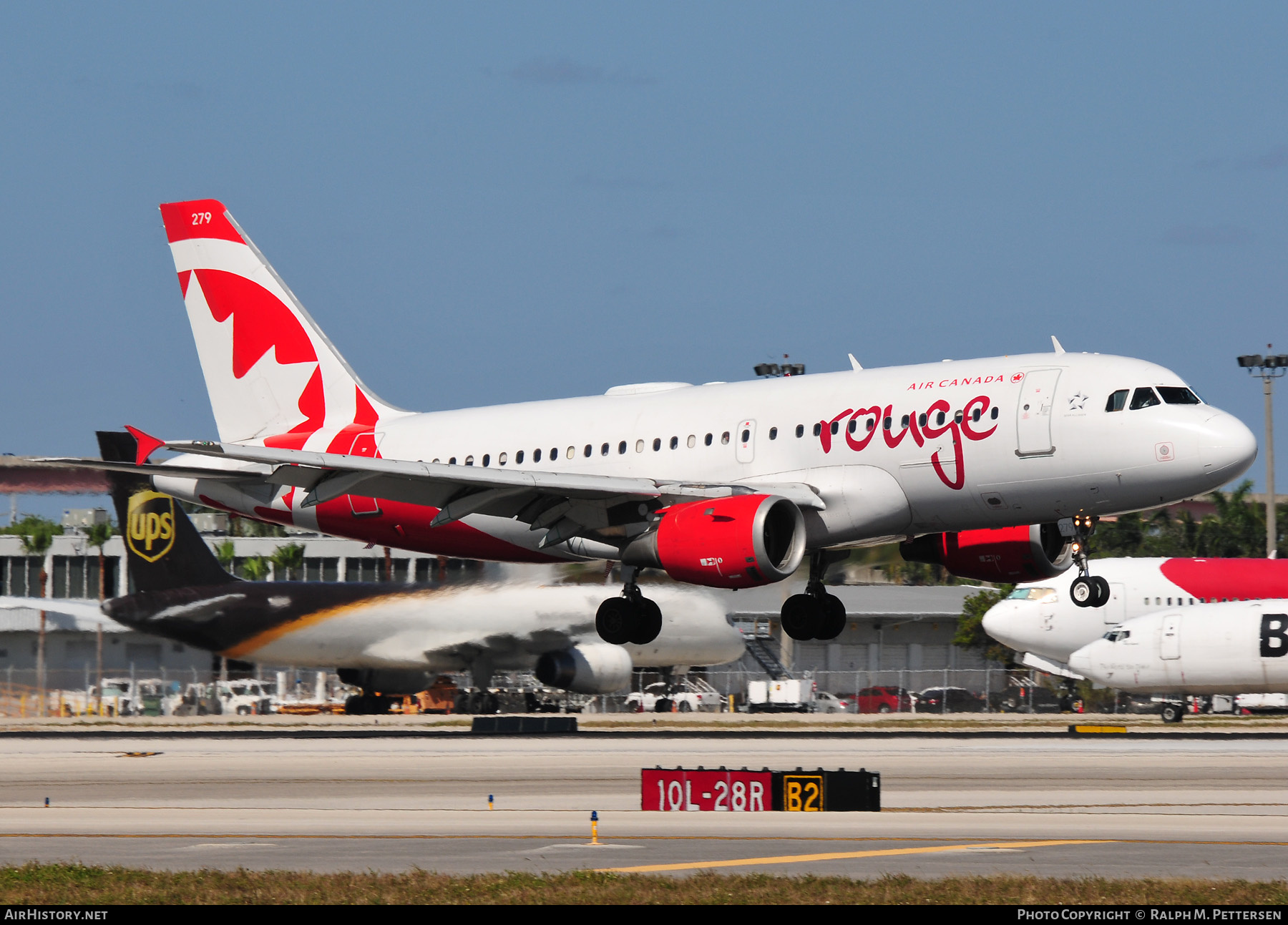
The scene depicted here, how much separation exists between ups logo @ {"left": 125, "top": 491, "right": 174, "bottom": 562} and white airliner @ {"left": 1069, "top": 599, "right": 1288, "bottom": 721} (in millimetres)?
39114

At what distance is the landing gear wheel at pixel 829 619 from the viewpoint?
41438 millimetres

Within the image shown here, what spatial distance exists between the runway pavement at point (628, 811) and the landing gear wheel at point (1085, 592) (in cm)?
381

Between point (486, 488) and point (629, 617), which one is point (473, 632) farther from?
point (486, 488)

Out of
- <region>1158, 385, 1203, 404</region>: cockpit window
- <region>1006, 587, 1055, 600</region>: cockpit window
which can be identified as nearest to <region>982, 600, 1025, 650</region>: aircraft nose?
<region>1006, 587, 1055, 600</region>: cockpit window

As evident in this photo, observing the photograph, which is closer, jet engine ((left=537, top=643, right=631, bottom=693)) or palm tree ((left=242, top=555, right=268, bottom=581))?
jet engine ((left=537, top=643, right=631, bottom=693))

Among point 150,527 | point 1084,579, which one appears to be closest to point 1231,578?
point 1084,579

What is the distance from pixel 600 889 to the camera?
1789 cm

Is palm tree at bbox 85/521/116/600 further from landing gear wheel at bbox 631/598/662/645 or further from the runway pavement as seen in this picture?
landing gear wheel at bbox 631/598/662/645

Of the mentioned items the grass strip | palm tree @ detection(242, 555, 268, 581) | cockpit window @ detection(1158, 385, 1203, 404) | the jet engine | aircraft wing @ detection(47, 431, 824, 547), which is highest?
palm tree @ detection(242, 555, 268, 581)

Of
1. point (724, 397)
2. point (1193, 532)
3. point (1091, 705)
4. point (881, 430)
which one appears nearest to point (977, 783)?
point (881, 430)

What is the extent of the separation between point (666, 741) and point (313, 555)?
273 feet

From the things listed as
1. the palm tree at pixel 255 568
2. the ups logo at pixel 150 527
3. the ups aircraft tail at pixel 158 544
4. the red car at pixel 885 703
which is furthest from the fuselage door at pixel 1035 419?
the palm tree at pixel 255 568

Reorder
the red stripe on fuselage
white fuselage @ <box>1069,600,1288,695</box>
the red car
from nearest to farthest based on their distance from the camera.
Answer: white fuselage @ <box>1069,600,1288,695</box> < the red stripe on fuselage < the red car

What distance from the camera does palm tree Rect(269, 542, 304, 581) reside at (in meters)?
123
